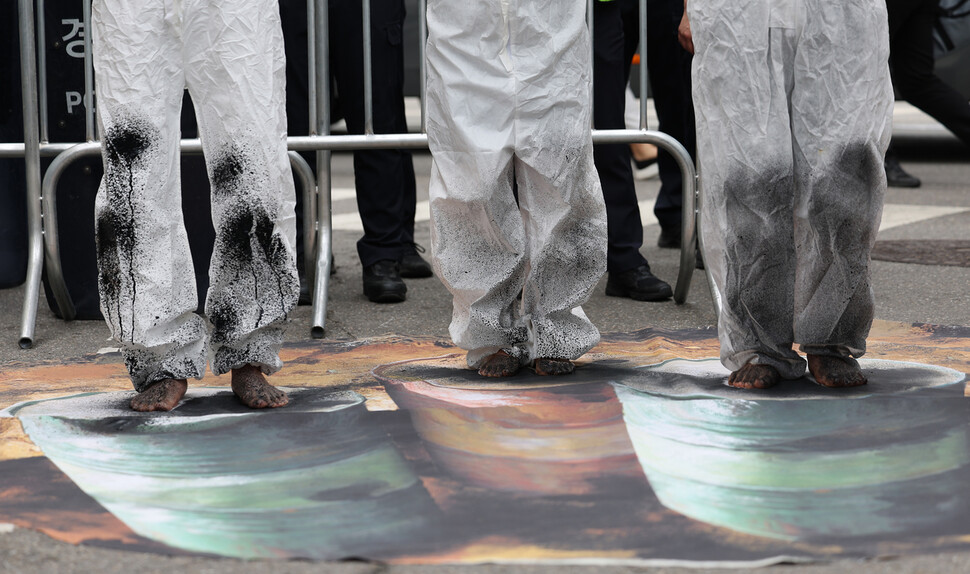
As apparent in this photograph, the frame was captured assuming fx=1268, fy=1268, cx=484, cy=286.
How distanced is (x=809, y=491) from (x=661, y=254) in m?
3.28

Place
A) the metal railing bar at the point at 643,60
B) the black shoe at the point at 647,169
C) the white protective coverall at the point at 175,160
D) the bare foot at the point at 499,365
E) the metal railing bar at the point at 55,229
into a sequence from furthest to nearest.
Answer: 1. the black shoe at the point at 647,169
2. the metal railing bar at the point at 643,60
3. the metal railing bar at the point at 55,229
4. the bare foot at the point at 499,365
5. the white protective coverall at the point at 175,160

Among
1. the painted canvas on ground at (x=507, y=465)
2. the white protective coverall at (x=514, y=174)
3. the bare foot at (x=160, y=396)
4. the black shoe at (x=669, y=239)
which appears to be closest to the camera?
the painted canvas on ground at (x=507, y=465)

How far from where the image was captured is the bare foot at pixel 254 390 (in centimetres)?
297

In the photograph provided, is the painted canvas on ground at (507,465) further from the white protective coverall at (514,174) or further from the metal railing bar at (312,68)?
the metal railing bar at (312,68)

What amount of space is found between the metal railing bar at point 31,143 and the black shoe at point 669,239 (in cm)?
270

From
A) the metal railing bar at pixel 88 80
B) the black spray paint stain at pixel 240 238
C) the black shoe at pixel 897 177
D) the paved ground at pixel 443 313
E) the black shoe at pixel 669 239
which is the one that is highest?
the metal railing bar at pixel 88 80

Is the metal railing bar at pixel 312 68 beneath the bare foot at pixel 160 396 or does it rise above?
above

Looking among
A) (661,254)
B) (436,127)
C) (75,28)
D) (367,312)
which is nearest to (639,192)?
(661,254)

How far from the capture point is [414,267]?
5.11 meters

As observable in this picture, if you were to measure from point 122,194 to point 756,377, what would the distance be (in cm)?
154

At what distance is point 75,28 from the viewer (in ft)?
14.1

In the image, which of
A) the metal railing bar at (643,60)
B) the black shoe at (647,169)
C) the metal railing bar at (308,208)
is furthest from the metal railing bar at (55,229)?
the black shoe at (647,169)

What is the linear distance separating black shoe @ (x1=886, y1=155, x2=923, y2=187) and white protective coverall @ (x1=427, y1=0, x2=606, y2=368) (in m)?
5.10

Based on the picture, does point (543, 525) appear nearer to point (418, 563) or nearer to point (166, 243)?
point (418, 563)
